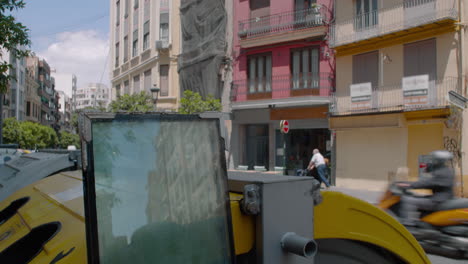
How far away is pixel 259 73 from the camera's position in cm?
2388

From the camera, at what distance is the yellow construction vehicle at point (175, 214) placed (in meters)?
1.33

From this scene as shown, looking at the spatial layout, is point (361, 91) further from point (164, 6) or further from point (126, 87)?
point (126, 87)

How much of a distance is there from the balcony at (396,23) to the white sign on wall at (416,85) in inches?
→ 76.7

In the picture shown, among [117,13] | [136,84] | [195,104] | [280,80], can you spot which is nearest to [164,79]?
[136,84]

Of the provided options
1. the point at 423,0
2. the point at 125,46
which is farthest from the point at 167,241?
the point at 125,46

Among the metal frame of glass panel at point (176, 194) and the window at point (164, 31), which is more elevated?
the window at point (164, 31)

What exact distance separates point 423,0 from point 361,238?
60.1 ft

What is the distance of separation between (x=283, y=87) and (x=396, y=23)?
667cm

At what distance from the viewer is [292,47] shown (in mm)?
22422

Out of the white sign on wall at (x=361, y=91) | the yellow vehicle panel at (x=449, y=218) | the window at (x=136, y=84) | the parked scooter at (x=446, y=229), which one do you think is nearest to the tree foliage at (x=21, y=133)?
the window at (x=136, y=84)

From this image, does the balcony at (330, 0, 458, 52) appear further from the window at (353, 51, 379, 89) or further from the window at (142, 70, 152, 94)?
the window at (142, 70, 152, 94)

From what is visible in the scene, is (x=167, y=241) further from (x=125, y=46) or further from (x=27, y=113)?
(x=27, y=113)

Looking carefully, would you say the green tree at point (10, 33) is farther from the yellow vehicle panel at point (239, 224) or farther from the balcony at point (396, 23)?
the balcony at point (396, 23)

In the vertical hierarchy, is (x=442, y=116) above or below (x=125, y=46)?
below
